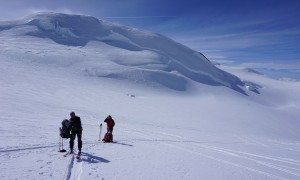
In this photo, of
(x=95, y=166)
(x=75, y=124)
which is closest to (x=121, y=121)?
(x=75, y=124)

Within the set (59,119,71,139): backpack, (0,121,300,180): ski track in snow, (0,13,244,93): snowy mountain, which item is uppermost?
(0,13,244,93): snowy mountain

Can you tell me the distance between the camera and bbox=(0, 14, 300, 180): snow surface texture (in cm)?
1239

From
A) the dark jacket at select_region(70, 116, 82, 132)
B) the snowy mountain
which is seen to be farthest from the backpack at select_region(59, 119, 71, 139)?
the snowy mountain

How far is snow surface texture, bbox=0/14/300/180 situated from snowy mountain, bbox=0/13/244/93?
697 millimetres

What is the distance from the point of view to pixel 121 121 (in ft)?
100

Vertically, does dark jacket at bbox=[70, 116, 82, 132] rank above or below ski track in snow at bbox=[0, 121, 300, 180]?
above

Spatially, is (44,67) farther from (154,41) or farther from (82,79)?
(154,41)

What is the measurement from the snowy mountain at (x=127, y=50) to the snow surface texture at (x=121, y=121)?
0.70m

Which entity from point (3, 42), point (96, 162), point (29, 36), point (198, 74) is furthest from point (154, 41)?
point (96, 162)

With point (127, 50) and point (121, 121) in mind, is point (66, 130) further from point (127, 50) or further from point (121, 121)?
point (127, 50)

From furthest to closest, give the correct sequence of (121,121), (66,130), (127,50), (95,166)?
(127,50)
(121,121)
(66,130)
(95,166)

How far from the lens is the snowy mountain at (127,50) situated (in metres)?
78.9

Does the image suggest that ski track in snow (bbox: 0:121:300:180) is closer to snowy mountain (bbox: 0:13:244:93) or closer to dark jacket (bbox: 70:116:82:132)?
dark jacket (bbox: 70:116:82:132)

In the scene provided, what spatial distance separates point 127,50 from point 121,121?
7373cm
